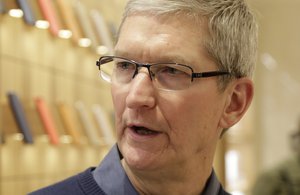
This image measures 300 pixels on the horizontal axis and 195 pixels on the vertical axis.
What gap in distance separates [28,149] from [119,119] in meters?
4.66

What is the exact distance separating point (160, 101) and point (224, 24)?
40 cm

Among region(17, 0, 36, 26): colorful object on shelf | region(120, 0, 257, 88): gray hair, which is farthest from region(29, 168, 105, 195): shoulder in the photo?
region(17, 0, 36, 26): colorful object on shelf

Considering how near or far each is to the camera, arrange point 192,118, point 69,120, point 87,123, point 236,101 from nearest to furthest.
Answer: point 192,118, point 236,101, point 69,120, point 87,123

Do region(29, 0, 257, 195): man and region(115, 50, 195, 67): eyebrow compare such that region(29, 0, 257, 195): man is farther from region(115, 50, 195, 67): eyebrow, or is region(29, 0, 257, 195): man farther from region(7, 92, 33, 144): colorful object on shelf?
region(7, 92, 33, 144): colorful object on shelf

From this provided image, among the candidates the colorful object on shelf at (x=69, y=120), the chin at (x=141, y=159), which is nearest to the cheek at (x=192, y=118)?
the chin at (x=141, y=159)

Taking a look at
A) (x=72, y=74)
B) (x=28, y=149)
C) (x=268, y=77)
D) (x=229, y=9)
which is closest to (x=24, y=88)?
(x=28, y=149)

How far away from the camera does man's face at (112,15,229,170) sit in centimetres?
239

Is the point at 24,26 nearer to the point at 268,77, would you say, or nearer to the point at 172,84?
the point at 172,84

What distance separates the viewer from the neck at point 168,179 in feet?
8.10

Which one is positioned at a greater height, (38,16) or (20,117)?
(38,16)

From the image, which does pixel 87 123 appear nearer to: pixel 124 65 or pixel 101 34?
pixel 101 34

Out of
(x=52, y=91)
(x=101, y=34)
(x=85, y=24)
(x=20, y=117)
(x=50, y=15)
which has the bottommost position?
(x=52, y=91)

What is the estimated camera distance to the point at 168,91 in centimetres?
242

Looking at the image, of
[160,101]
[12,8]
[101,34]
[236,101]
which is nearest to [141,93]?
[160,101]
